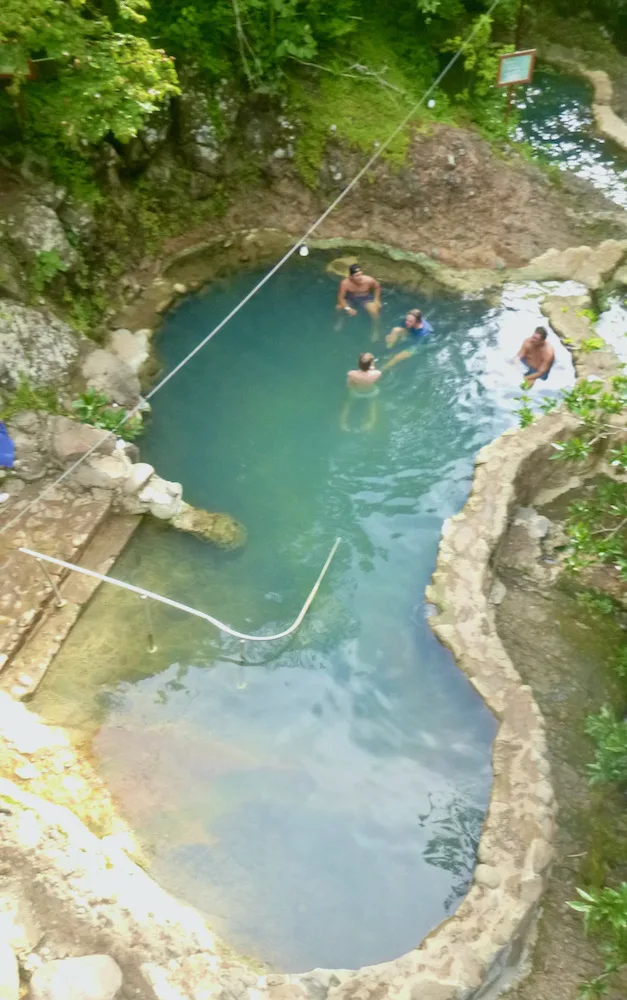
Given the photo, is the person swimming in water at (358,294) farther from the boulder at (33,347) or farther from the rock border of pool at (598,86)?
the rock border of pool at (598,86)

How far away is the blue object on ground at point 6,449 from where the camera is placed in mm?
7367

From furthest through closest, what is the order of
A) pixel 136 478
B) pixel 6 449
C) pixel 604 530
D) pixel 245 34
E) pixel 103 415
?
pixel 245 34
pixel 103 415
pixel 136 478
pixel 6 449
pixel 604 530

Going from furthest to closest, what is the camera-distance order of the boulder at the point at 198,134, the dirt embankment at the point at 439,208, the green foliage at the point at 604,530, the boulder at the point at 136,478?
1. the dirt embankment at the point at 439,208
2. the boulder at the point at 198,134
3. the boulder at the point at 136,478
4. the green foliage at the point at 604,530

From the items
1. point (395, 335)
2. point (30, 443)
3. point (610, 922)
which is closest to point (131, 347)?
point (30, 443)

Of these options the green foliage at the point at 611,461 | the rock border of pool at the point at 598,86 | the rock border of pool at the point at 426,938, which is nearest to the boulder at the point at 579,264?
the rock border of pool at the point at 598,86

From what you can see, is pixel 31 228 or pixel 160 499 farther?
pixel 31 228

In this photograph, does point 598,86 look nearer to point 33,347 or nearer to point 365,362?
point 365,362

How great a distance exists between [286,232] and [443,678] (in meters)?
7.96

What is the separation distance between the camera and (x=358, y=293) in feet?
33.6

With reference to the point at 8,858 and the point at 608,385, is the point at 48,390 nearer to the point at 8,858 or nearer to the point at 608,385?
the point at 8,858

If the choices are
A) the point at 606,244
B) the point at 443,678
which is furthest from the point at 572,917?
the point at 606,244

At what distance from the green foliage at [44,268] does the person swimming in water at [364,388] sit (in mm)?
3886

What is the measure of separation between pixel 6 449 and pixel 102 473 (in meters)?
0.98

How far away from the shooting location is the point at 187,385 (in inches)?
379
